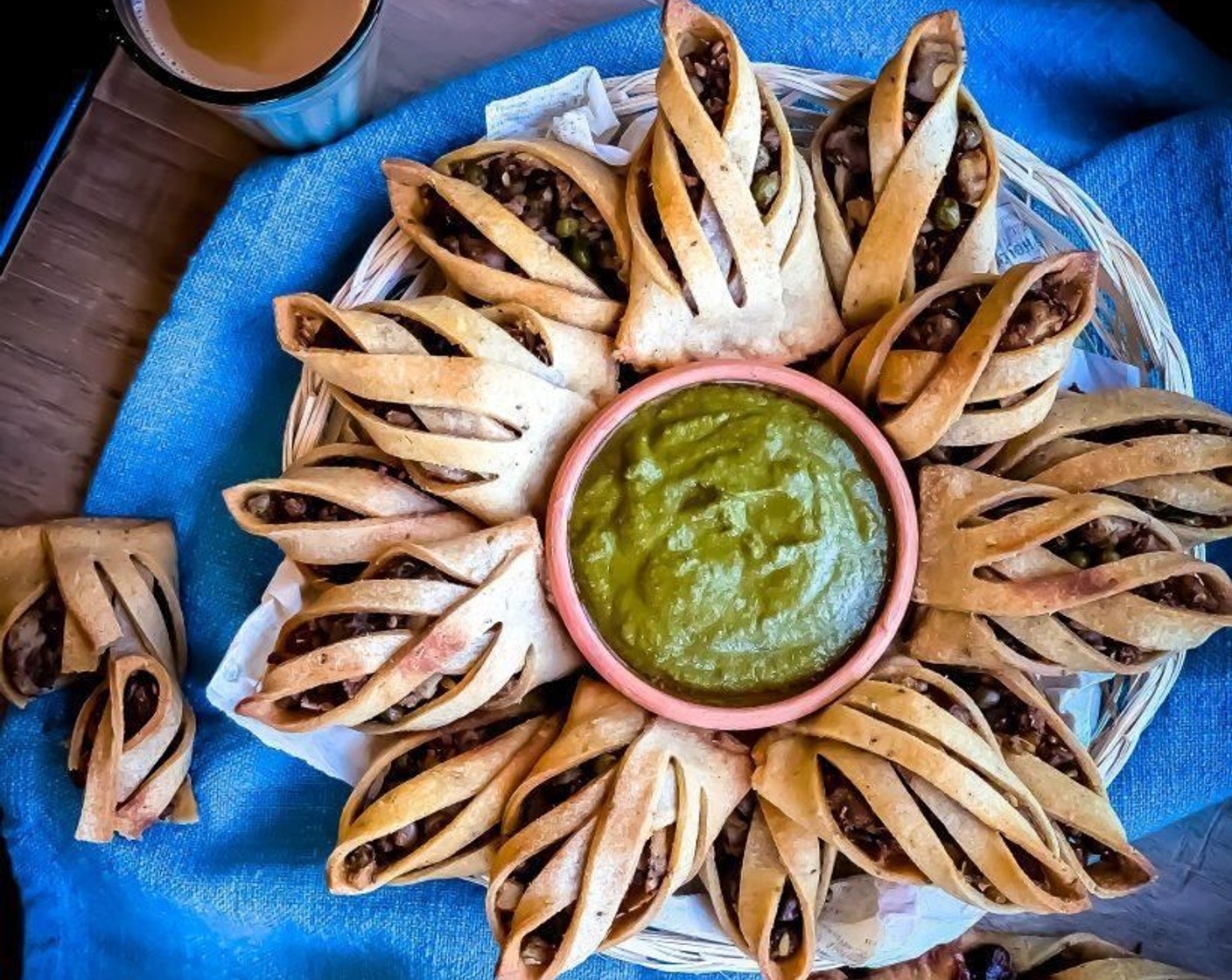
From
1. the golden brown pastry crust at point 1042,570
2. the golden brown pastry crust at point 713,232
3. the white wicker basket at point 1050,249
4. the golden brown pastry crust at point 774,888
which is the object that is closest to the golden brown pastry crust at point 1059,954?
the white wicker basket at point 1050,249

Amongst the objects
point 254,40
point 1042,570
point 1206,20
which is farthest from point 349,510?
point 1206,20

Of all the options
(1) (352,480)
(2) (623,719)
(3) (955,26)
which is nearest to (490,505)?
(1) (352,480)

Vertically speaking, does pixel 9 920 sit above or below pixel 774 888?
below

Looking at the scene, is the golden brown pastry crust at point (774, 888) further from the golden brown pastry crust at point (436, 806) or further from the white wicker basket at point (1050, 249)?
the golden brown pastry crust at point (436, 806)

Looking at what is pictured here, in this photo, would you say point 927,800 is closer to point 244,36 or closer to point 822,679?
point 822,679

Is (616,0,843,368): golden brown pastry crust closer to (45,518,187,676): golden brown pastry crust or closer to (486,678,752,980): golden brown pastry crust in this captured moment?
(486,678,752,980): golden brown pastry crust

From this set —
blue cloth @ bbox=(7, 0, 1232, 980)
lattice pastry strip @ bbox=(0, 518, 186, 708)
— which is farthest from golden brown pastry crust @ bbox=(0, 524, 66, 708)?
blue cloth @ bbox=(7, 0, 1232, 980)
